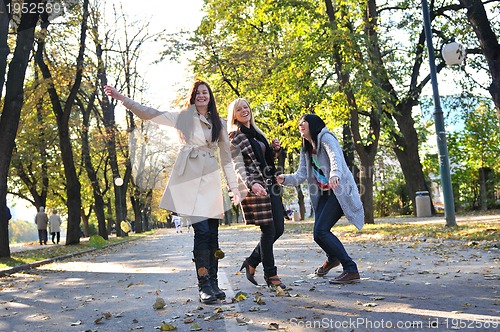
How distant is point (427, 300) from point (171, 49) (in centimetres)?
2648

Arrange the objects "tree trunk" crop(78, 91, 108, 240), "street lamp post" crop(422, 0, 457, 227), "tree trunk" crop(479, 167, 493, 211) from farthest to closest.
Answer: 1. "tree trunk" crop(78, 91, 108, 240)
2. "tree trunk" crop(479, 167, 493, 211)
3. "street lamp post" crop(422, 0, 457, 227)

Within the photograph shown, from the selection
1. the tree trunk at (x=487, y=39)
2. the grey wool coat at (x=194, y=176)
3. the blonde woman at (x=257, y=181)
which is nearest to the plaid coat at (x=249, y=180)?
the blonde woman at (x=257, y=181)

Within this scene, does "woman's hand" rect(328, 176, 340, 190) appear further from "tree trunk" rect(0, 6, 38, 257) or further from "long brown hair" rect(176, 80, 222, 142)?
"tree trunk" rect(0, 6, 38, 257)

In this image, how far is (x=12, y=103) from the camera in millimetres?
15211

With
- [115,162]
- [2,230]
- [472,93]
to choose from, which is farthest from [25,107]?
[472,93]

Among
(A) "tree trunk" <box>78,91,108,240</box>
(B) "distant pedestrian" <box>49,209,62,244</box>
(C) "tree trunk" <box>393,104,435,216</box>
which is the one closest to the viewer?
(C) "tree trunk" <box>393,104,435,216</box>

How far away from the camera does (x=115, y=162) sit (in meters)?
37.6

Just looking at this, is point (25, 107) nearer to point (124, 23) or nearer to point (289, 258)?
point (124, 23)

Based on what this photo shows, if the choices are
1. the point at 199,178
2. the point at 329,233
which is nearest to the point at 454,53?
the point at 329,233

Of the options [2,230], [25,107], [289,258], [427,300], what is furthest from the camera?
[25,107]

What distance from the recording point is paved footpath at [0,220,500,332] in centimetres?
468

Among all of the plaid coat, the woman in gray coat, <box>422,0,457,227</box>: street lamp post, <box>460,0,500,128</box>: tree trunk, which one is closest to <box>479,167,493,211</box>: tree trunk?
<box>422,0,457,227</box>: street lamp post

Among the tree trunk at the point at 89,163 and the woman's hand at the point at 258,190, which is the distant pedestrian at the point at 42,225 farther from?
the woman's hand at the point at 258,190

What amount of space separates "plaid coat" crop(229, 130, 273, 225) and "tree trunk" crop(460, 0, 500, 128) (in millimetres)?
8832
